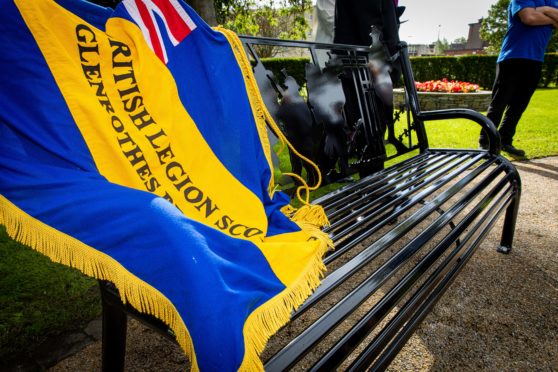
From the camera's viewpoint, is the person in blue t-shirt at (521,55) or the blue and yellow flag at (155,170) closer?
the blue and yellow flag at (155,170)

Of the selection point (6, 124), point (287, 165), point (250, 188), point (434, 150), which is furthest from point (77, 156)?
point (287, 165)

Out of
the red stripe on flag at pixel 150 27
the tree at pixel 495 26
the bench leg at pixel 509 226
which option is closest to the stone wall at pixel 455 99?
the bench leg at pixel 509 226

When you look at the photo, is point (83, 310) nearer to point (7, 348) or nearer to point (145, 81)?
point (7, 348)

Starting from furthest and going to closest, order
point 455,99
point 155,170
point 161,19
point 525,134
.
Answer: point 455,99 → point 525,134 → point 161,19 → point 155,170

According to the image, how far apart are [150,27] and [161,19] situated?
6 cm

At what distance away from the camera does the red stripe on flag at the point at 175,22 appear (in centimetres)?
136

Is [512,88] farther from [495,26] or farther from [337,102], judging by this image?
[495,26]

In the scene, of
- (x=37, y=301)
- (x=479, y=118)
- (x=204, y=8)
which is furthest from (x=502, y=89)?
(x=37, y=301)

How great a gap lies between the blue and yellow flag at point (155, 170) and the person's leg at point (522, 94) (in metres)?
3.73

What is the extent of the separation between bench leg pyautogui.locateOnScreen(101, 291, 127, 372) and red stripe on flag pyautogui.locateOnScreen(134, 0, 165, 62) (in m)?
0.94

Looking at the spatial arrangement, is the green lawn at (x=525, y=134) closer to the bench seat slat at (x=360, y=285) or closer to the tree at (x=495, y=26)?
the bench seat slat at (x=360, y=285)

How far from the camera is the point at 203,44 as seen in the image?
4.61 ft

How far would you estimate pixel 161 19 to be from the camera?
134 centimetres

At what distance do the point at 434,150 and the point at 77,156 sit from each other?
2.22m
